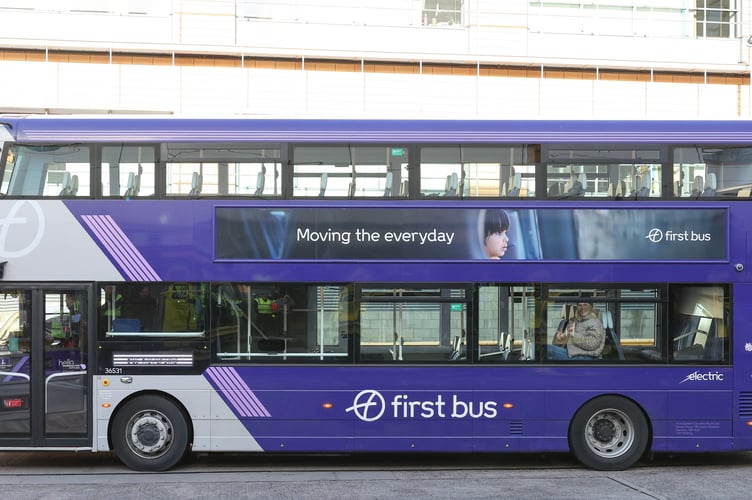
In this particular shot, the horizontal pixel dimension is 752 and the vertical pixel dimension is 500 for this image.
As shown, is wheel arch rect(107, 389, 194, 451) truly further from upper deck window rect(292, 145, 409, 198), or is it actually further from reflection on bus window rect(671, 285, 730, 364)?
reflection on bus window rect(671, 285, 730, 364)

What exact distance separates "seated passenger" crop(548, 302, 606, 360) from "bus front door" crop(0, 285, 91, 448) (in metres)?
5.28

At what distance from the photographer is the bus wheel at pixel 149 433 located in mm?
8391

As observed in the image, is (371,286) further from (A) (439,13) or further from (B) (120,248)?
(A) (439,13)

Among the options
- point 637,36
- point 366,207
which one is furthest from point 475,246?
point 637,36

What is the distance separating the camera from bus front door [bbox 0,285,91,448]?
8.30m

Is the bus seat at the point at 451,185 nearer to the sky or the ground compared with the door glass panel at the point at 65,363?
nearer to the sky

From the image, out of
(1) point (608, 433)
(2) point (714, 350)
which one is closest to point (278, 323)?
(1) point (608, 433)

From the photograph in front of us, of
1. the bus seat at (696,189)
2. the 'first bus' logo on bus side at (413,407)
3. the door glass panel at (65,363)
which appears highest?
the bus seat at (696,189)

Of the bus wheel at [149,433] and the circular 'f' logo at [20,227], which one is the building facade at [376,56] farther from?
the bus wheel at [149,433]

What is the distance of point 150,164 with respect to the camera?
8.40m

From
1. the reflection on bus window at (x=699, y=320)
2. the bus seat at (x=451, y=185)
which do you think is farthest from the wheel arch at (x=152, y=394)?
the reflection on bus window at (x=699, y=320)

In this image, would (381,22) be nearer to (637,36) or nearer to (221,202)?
(637,36)

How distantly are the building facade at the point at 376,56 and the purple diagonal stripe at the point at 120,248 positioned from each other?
7569mm

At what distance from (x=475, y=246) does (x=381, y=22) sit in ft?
31.3
